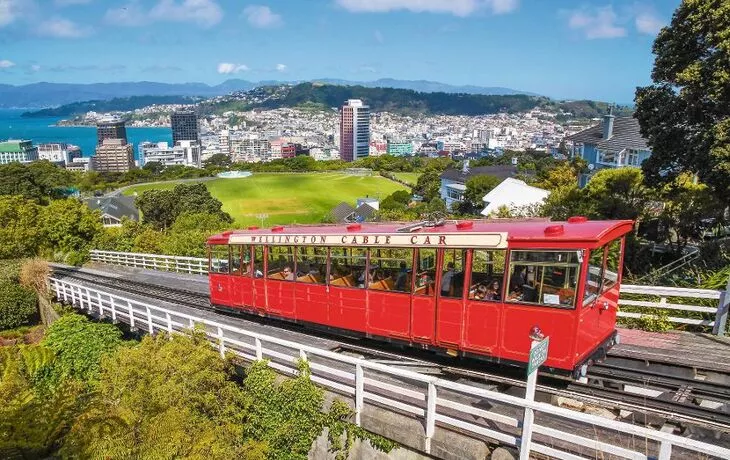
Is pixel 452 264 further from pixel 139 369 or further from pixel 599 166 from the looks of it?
pixel 599 166

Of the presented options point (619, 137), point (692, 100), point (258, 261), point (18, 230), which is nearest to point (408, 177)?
point (619, 137)

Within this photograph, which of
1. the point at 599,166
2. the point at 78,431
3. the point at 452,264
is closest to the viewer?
the point at 78,431

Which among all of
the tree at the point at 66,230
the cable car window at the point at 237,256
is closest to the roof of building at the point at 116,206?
the tree at the point at 66,230

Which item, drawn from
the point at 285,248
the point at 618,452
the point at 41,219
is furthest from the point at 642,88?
the point at 41,219

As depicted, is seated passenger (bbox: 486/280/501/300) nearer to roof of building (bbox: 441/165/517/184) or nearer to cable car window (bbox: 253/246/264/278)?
cable car window (bbox: 253/246/264/278)

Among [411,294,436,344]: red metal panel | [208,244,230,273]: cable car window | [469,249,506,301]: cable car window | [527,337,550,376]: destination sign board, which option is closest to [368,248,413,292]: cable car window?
[411,294,436,344]: red metal panel
